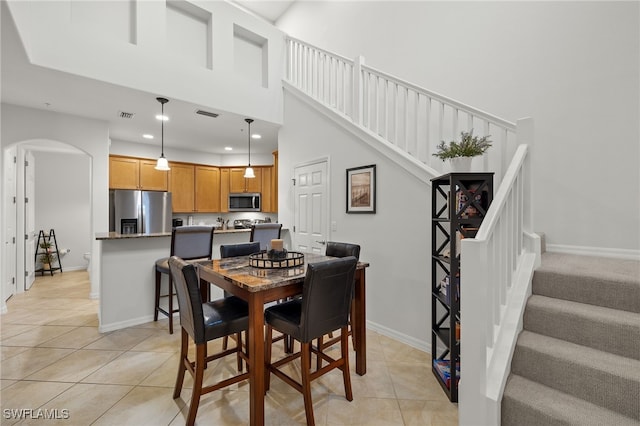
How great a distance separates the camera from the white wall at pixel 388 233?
9.00 feet

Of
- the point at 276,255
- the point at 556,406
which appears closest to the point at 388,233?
the point at 276,255

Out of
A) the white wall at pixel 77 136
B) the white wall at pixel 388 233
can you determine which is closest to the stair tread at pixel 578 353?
the white wall at pixel 388 233

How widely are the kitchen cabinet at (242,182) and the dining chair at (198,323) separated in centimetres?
490

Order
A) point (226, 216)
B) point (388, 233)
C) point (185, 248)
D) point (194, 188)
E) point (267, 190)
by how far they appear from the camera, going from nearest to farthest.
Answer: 1. point (388, 233)
2. point (185, 248)
3. point (194, 188)
4. point (267, 190)
5. point (226, 216)

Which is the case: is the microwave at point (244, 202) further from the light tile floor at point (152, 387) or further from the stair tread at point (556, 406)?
the stair tread at point (556, 406)

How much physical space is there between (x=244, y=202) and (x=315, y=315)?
537cm

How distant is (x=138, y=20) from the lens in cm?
332

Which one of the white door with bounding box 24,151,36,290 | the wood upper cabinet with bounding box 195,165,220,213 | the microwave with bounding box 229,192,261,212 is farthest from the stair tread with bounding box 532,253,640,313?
the white door with bounding box 24,151,36,290

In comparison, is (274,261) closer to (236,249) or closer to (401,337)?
(236,249)

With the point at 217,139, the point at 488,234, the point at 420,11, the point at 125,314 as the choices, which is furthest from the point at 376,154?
the point at 217,139

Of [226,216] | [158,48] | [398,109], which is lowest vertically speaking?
[226,216]

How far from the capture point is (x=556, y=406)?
1.38m

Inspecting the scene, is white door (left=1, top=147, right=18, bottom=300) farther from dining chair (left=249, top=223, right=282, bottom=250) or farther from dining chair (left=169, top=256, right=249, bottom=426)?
dining chair (left=169, top=256, right=249, bottom=426)

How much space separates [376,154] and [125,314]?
339 centimetres
